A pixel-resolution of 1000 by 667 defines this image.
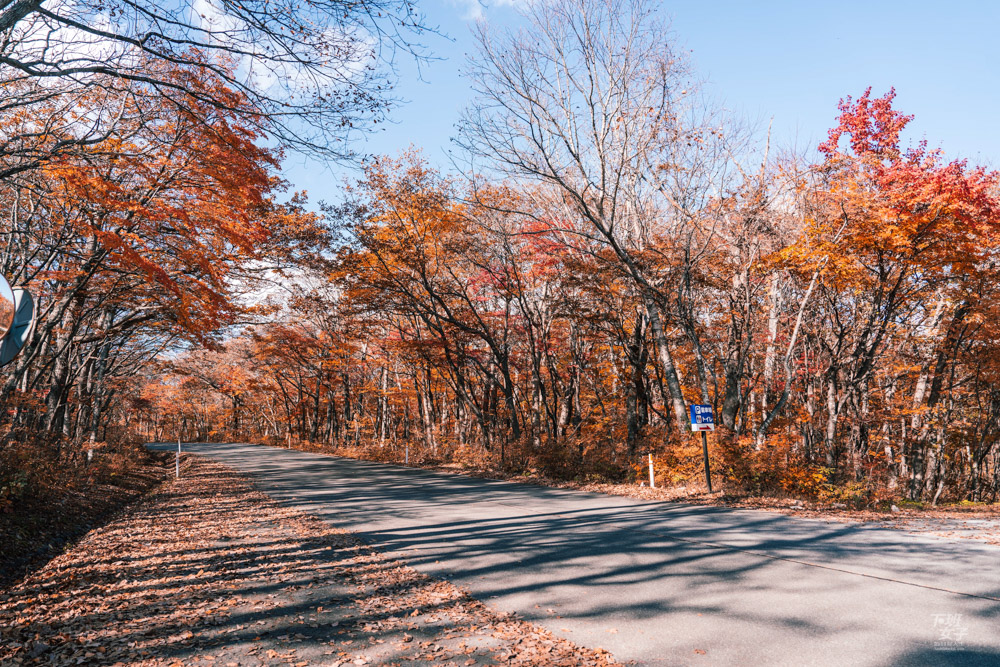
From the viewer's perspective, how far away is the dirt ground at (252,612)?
4.35m

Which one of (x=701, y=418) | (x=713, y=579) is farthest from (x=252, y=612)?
(x=701, y=418)

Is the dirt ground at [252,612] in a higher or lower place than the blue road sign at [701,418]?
lower

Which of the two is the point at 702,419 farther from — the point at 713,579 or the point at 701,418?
the point at 713,579

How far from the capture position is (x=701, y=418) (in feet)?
40.3

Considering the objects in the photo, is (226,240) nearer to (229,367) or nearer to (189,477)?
(189,477)

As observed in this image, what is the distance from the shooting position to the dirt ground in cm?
435

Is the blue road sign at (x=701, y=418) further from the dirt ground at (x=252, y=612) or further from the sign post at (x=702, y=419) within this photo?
the dirt ground at (x=252, y=612)

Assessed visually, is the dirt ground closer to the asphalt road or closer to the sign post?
the asphalt road

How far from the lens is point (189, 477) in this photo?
1992cm

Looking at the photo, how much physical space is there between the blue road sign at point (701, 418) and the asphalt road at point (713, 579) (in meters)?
1.88

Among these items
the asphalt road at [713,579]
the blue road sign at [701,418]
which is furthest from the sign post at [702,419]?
the asphalt road at [713,579]

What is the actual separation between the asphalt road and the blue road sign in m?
1.88

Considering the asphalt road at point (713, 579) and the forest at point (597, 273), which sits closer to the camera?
the asphalt road at point (713, 579)

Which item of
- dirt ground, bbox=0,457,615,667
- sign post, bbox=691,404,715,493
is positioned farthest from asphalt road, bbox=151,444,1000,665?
sign post, bbox=691,404,715,493
